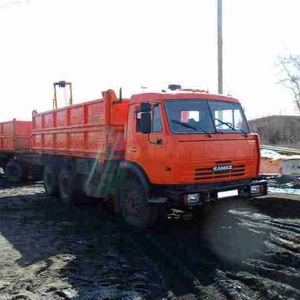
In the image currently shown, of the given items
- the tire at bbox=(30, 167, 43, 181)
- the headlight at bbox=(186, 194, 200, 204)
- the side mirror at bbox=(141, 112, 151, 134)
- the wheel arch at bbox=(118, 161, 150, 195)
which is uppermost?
the side mirror at bbox=(141, 112, 151, 134)

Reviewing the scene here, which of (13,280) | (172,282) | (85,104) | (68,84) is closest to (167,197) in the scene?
(172,282)

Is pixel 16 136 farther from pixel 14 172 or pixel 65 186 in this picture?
pixel 65 186

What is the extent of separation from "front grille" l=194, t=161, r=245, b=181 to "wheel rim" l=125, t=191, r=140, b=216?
1421mm

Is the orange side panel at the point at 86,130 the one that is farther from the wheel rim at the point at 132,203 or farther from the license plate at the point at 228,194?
the license plate at the point at 228,194

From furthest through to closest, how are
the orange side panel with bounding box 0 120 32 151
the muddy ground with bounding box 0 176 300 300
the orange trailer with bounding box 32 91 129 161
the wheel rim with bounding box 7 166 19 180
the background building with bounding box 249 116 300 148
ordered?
the background building with bounding box 249 116 300 148
the orange side panel with bounding box 0 120 32 151
the wheel rim with bounding box 7 166 19 180
the orange trailer with bounding box 32 91 129 161
the muddy ground with bounding box 0 176 300 300

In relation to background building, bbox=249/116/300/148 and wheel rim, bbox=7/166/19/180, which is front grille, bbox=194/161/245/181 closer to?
wheel rim, bbox=7/166/19/180

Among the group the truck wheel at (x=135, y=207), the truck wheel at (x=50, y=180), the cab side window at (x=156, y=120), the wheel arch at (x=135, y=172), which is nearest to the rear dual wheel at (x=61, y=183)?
the truck wheel at (x=50, y=180)

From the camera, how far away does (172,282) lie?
5.46 meters

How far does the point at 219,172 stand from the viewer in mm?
8055

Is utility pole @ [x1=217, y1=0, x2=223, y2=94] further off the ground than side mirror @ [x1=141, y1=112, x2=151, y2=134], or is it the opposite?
utility pole @ [x1=217, y1=0, x2=223, y2=94]

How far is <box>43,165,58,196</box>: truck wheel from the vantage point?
13.4m

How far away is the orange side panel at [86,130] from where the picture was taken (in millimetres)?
9516

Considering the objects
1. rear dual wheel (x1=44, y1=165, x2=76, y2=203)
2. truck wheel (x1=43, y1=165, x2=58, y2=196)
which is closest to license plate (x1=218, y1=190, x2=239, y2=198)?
rear dual wheel (x1=44, y1=165, x2=76, y2=203)

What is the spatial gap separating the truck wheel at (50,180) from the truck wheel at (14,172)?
16.6 feet
